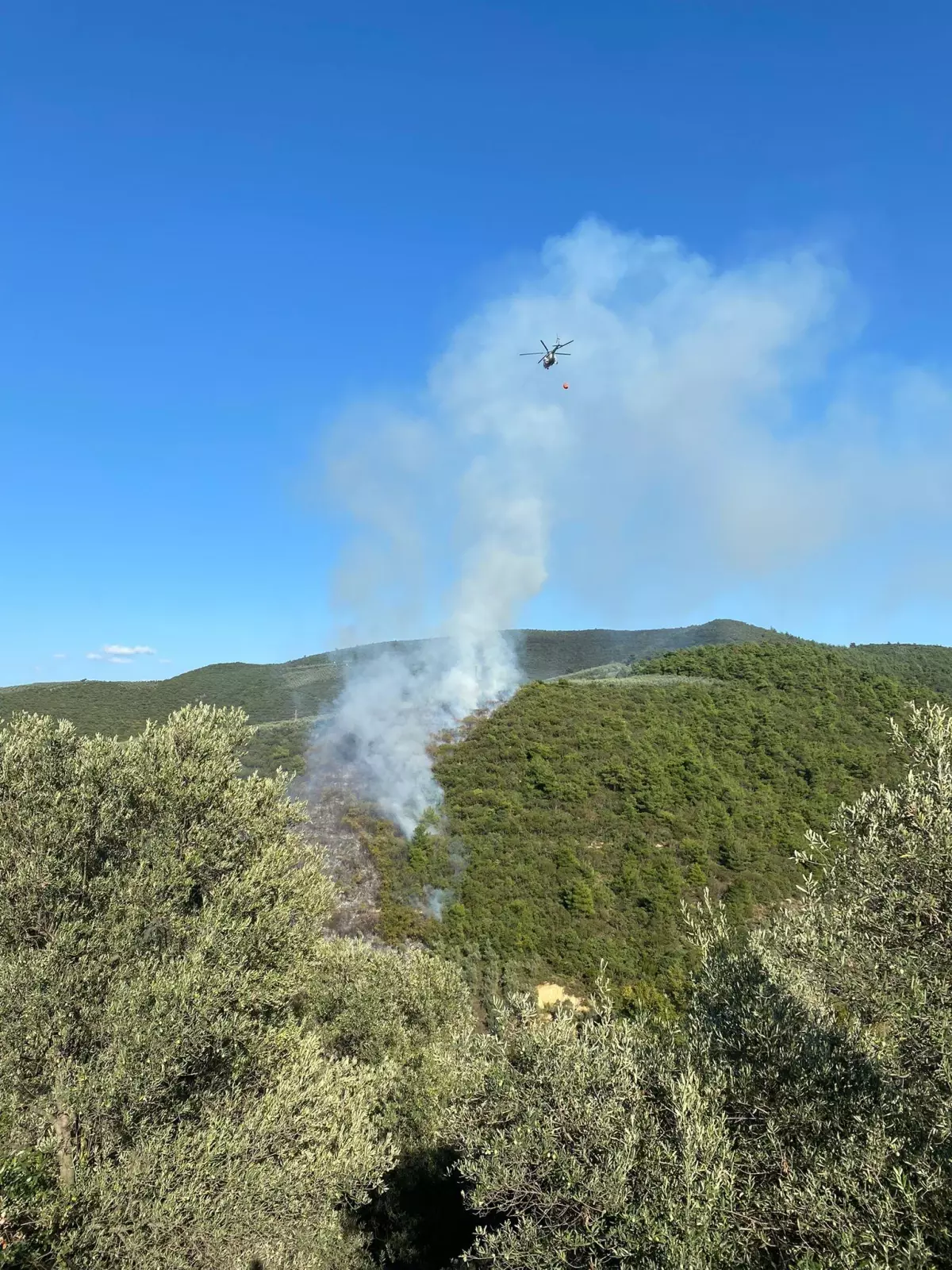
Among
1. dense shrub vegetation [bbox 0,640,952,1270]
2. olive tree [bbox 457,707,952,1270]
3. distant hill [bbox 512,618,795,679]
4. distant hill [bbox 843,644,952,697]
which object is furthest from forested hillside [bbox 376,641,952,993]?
distant hill [bbox 512,618,795,679]

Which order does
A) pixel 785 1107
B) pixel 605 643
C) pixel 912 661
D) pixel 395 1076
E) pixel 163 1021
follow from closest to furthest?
pixel 785 1107 → pixel 163 1021 → pixel 395 1076 → pixel 912 661 → pixel 605 643

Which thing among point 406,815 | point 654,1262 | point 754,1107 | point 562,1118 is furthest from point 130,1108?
point 406,815

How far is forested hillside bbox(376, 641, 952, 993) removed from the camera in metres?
44.4

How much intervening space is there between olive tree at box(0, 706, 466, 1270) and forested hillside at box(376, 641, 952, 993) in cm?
2108

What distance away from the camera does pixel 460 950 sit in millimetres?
42156

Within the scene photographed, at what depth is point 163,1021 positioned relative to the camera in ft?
39.9

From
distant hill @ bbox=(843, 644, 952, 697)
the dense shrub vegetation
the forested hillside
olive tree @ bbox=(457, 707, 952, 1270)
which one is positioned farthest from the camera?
distant hill @ bbox=(843, 644, 952, 697)

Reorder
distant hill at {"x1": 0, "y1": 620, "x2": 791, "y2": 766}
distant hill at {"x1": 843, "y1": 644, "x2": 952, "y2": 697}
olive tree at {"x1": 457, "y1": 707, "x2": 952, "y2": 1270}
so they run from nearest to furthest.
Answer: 1. olive tree at {"x1": 457, "y1": 707, "x2": 952, "y2": 1270}
2. distant hill at {"x1": 0, "y1": 620, "x2": 791, "y2": 766}
3. distant hill at {"x1": 843, "y1": 644, "x2": 952, "y2": 697}

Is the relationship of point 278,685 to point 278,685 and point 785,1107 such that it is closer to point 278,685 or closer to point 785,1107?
point 278,685

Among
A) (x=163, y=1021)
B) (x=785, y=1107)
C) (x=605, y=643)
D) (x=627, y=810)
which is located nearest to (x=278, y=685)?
(x=605, y=643)

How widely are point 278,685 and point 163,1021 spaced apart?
382ft

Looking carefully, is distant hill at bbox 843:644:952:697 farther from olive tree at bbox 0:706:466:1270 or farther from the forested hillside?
olive tree at bbox 0:706:466:1270

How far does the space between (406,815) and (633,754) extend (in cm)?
2257

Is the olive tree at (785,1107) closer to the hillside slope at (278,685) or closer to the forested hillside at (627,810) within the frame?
the forested hillside at (627,810)
